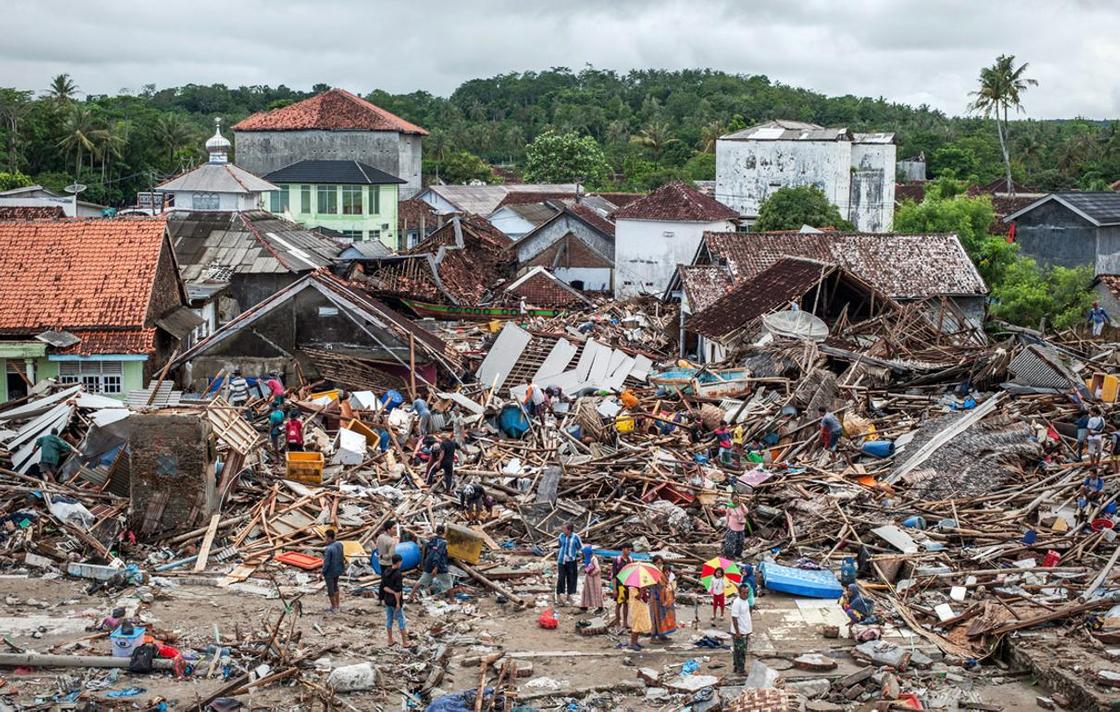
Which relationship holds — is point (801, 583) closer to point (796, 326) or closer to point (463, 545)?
point (463, 545)

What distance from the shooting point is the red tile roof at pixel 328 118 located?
209 feet

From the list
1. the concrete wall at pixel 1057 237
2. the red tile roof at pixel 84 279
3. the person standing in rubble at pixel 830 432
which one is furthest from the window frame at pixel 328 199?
the person standing in rubble at pixel 830 432

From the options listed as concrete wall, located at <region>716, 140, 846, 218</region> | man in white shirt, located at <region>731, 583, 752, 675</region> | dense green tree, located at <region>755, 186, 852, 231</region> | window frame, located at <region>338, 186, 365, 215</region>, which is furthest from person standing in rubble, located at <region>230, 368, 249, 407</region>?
concrete wall, located at <region>716, 140, 846, 218</region>

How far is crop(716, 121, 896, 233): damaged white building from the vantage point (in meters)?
61.7

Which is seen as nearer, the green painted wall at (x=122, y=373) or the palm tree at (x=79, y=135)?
the green painted wall at (x=122, y=373)

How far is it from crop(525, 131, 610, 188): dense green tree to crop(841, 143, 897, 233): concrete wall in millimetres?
22050

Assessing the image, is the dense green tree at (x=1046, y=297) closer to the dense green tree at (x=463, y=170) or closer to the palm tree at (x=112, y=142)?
the palm tree at (x=112, y=142)

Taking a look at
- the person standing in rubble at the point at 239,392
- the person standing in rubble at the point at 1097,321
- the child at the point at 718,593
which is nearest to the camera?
the child at the point at 718,593

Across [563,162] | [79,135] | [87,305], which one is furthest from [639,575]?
[563,162]

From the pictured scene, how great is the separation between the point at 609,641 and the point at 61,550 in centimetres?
719

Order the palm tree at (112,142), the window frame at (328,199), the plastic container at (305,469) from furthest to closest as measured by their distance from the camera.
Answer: the palm tree at (112,142)
the window frame at (328,199)
the plastic container at (305,469)

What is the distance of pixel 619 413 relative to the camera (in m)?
23.7

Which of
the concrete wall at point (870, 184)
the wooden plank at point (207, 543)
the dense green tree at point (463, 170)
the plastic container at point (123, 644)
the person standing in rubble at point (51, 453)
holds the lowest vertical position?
the plastic container at point (123, 644)

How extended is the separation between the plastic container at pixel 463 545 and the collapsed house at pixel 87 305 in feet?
32.6
